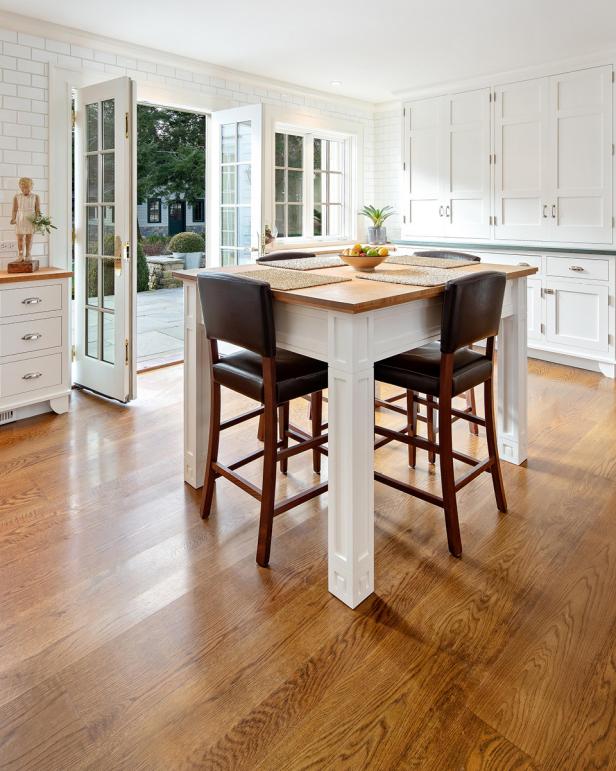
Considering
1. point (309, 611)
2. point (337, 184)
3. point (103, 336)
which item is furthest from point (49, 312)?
point (337, 184)

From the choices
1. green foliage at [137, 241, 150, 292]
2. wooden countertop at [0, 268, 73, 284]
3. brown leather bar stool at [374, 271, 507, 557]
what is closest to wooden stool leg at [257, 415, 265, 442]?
brown leather bar stool at [374, 271, 507, 557]

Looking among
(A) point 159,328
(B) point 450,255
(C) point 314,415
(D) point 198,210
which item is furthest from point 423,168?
(D) point 198,210

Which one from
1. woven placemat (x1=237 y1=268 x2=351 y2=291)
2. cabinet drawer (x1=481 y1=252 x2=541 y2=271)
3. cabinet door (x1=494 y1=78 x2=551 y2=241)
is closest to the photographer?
woven placemat (x1=237 y1=268 x2=351 y2=291)

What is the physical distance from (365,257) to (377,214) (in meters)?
3.72

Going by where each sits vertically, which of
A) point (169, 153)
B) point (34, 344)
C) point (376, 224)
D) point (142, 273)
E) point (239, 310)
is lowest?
point (34, 344)

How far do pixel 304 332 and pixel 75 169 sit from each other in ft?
9.95

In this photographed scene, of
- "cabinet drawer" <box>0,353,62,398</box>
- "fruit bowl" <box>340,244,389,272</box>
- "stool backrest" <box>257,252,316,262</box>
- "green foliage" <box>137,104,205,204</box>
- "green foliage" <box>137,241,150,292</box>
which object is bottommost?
"cabinet drawer" <box>0,353,62,398</box>

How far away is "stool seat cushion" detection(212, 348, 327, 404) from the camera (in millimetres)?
2158

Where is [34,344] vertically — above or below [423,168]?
below

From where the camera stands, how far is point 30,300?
3.65 m

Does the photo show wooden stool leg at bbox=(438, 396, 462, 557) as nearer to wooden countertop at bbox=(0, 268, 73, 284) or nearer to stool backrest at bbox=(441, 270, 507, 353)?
stool backrest at bbox=(441, 270, 507, 353)

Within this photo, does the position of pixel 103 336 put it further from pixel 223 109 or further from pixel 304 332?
pixel 304 332

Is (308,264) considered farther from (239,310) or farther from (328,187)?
(328,187)

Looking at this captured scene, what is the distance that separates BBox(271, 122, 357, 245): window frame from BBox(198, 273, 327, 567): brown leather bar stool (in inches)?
131
